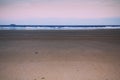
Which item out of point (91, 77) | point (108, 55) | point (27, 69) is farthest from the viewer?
point (108, 55)

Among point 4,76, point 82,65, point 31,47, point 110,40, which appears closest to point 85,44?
point 110,40

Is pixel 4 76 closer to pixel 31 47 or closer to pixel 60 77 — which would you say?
pixel 60 77

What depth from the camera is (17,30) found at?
476cm

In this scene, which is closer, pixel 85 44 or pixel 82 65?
pixel 82 65

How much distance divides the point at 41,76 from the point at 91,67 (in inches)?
22.9

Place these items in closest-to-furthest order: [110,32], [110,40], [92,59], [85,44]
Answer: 1. [92,59]
2. [85,44]
3. [110,40]
4. [110,32]

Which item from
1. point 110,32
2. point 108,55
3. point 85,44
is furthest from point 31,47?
point 110,32

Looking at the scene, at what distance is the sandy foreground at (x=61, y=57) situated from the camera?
89.0 inches

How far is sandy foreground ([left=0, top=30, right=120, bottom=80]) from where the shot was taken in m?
2.26

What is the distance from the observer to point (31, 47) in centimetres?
346

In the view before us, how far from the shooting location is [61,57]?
9.45 feet

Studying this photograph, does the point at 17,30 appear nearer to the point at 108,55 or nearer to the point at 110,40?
the point at 110,40

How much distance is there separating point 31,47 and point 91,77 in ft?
4.88

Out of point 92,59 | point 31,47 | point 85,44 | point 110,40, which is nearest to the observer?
point 92,59
